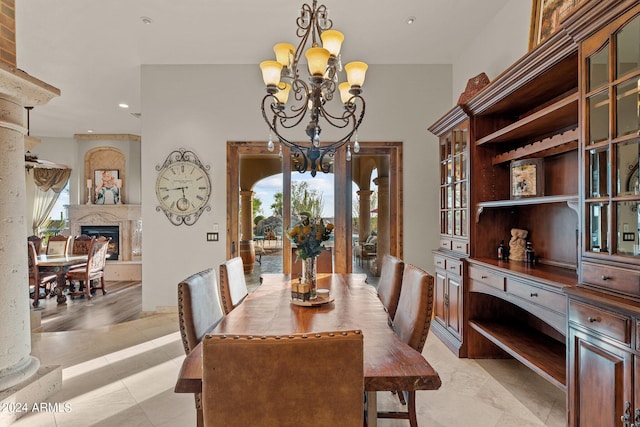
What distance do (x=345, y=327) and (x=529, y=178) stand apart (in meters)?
2.11

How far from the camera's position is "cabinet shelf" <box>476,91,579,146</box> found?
2119 millimetres

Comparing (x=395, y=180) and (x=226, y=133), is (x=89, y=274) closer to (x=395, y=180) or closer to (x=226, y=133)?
(x=226, y=133)

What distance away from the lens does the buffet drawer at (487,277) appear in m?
2.63

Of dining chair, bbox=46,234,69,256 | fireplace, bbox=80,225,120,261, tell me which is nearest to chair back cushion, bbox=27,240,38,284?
dining chair, bbox=46,234,69,256

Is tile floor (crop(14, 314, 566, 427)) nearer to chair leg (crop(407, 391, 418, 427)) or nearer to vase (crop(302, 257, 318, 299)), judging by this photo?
chair leg (crop(407, 391, 418, 427))

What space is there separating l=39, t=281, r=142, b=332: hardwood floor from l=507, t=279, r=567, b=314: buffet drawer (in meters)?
4.57

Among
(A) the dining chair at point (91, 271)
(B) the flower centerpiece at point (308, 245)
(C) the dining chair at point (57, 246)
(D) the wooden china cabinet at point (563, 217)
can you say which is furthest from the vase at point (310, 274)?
(C) the dining chair at point (57, 246)

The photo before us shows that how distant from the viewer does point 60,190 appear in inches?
323

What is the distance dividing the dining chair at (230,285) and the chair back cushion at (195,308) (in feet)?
1.00

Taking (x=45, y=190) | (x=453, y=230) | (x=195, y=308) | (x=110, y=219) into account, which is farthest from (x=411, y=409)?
(x=45, y=190)

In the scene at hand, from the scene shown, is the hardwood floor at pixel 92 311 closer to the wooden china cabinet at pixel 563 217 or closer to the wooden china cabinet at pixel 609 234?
the wooden china cabinet at pixel 563 217

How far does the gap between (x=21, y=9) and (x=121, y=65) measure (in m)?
1.29

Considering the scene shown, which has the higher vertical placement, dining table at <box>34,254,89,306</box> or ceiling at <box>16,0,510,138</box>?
ceiling at <box>16,0,510,138</box>

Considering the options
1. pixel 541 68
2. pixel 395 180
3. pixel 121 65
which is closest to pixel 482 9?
pixel 541 68
